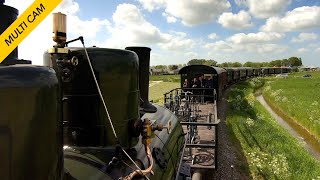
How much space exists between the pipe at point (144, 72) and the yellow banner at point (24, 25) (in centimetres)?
333

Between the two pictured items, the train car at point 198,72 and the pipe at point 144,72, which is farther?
the train car at point 198,72

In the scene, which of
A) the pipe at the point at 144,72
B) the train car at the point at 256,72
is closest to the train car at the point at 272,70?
the train car at the point at 256,72

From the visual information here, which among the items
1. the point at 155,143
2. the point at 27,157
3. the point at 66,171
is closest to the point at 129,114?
the point at 155,143

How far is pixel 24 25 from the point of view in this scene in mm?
2195

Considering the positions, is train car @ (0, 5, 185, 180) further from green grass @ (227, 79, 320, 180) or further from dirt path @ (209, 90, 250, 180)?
green grass @ (227, 79, 320, 180)

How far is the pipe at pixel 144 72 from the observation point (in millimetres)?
5629

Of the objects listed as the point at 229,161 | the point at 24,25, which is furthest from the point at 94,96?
the point at 229,161

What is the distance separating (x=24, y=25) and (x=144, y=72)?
367cm

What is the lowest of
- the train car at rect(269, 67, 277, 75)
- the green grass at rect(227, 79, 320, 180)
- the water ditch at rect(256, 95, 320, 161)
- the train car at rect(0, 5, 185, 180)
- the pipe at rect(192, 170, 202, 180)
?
the water ditch at rect(256, 95, 320, 161)

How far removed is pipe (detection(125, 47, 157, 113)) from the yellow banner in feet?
10.9

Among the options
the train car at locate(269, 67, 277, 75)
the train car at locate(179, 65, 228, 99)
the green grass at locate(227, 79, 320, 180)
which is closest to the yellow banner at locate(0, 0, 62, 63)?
the green grass at locate(227, 79, 320, 180)

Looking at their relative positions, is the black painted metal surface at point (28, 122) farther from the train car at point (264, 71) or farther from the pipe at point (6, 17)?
the train car at point (264, 71)

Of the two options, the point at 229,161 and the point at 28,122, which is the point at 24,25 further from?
the point at 229,161

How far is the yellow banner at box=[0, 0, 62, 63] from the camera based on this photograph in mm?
2145
